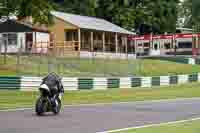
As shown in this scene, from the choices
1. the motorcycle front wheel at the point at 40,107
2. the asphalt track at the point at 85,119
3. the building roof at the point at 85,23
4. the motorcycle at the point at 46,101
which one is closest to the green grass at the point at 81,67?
the building roof at the point at 85,23

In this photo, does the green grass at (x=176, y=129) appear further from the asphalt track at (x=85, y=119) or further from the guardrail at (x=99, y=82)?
the guardrail at (x=99, y=82)

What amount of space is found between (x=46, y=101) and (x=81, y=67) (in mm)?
26368

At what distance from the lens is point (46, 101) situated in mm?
19594

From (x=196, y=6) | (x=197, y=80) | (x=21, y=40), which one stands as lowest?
(x=197, y=80)

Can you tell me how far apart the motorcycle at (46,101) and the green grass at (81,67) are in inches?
737

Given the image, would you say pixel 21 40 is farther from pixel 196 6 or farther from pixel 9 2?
pixel 196 6

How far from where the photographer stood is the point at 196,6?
358 feet

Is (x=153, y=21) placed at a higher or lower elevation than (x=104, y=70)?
higher

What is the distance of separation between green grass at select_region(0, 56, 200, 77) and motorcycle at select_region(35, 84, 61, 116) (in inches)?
737

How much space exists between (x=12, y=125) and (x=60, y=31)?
50865mm

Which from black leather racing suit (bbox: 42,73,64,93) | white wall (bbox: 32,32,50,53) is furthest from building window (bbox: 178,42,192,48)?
black leather racing suit (bbox: 42,73,64,93)

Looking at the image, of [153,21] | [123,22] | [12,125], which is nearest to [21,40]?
[123,22]

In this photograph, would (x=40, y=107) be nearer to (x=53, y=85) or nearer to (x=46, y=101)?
(x=46, y=101)

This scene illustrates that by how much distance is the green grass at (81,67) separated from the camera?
40562 mm
